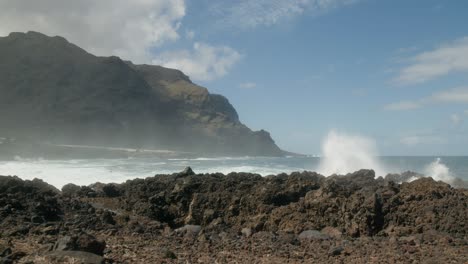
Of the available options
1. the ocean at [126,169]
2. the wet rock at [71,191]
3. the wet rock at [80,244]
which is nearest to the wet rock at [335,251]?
the wet rock at [80,244]

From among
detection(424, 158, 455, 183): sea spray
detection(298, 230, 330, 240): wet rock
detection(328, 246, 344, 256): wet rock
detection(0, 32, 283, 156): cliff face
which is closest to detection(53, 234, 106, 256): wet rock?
detection(328, 246, 344, 256): wet rock

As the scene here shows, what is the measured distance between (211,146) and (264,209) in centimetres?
11810

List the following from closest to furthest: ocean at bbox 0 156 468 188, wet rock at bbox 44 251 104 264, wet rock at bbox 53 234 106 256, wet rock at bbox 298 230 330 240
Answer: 1. wet rock at bbox 44 251 104 264
2. wet rock at bbox 53 234 106 256
3. wet rock at bbox 298 230 330 240
4. ocean at bbox 0 156 468 188

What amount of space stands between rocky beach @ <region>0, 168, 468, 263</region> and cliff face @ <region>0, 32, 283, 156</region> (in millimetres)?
88111

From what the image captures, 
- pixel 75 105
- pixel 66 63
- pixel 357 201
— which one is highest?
pixel 66 63

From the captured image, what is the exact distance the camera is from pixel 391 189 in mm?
9555

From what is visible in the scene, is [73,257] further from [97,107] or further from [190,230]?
[97,107]

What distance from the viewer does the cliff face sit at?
10294 centimetres

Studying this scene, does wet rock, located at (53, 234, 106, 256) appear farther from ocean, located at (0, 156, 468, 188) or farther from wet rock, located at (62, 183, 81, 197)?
ocean, located at (0, 156, 468, 188)

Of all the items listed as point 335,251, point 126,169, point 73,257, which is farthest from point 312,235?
point 126,169

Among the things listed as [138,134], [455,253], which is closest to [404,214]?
[455,253]

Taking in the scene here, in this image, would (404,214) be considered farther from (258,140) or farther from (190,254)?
(258,140)

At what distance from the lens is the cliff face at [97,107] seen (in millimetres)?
102938

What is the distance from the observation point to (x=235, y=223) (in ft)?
30.2
